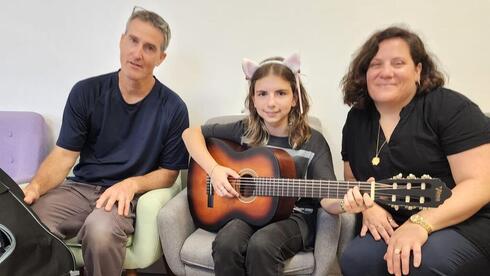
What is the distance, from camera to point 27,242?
4.38 feet

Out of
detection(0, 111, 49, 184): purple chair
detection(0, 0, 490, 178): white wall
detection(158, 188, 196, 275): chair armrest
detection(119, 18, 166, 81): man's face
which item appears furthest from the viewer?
detection(0, 111, 49, 184): purple chair

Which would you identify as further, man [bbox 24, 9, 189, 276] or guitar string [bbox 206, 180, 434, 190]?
man [bbox 24, 9, 189, 276]

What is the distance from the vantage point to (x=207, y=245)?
1.53 m

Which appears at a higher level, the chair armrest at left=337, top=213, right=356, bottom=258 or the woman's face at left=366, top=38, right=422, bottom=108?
the woman's face at left=366, top=38, right=422, bottom=108

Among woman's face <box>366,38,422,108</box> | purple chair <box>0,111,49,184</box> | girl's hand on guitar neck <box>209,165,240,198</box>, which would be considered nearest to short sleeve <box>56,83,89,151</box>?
purple chair <box>0,111,49,184</box>

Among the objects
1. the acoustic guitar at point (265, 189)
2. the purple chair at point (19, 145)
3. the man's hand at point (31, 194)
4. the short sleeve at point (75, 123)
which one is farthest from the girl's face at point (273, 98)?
the purple chair at point (19, 145)

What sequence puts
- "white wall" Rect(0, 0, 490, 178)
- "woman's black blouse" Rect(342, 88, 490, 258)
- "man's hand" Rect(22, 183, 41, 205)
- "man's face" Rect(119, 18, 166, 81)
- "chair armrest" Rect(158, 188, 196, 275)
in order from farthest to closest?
"white wall" Rect(0, 0, 490, 178) → "man's face" Rect(119, 18, 166, 81) → "man's hand" Rect(22, 183, 41, 205) → "chair armrest" Rect(158, 188, 196, 275) → "woman's black blouse" Rect(342, 88, 490, 258)

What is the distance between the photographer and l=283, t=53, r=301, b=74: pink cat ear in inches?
65.3

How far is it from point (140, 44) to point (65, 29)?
0.71 meters

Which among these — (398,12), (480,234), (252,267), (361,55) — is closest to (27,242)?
(252,267)

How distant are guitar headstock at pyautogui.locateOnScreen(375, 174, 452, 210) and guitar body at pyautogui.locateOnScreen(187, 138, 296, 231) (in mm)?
380

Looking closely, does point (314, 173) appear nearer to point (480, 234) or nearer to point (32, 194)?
point (480, 234)

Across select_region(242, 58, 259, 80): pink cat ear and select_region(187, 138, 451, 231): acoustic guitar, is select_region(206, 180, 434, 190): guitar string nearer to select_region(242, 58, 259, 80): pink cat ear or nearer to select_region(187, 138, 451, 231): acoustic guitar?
select_region(187, 138, 451, 231): acoustic guitar

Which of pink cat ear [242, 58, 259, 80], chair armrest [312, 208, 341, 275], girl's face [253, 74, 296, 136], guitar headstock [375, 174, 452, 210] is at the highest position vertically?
pink cat ear [242, 58, 259, 80]
